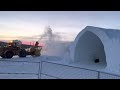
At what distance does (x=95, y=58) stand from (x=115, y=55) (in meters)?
4.35

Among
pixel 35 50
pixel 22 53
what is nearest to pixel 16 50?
pixel 22 53

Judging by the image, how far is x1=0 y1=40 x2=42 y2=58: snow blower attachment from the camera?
13751mm

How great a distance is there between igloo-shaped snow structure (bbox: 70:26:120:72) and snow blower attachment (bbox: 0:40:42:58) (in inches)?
119

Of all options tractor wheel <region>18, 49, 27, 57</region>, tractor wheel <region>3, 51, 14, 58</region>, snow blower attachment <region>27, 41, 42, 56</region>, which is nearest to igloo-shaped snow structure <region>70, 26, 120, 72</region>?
snow blower attachment <region>27, 41, 42, 56</region>

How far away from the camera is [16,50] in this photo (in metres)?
14.2

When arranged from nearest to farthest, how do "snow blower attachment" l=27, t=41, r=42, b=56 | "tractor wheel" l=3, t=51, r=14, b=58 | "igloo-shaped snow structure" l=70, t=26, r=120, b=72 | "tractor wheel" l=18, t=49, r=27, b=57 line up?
"igloo-shaped snow structure" l=70, t=26, r=120, b=72 < "tractor wheel" l=3, t=51, r=14, b=58 < "tractor wheel" l=18, t=49, r=27, b=57 < "snow blower attachment" l=27, t=41, r=42, b=56

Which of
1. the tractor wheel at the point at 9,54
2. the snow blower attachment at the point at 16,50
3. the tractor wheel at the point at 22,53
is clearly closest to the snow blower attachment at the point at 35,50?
the snow blower attachment at the point at 16,50

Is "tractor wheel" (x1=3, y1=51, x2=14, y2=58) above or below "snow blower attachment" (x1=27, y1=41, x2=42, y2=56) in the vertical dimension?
below

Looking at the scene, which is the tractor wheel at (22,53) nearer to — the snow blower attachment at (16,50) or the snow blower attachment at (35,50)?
the snow blower attachment at (16,50)

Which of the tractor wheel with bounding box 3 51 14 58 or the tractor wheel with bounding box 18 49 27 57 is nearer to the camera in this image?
the tractor wheel with bounding box 3 51 14 58

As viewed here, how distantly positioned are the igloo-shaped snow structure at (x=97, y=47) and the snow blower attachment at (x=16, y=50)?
3015 mm

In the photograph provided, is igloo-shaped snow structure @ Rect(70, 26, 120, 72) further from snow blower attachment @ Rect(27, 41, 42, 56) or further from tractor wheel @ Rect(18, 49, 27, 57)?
tractor wheel @ Rect(18, 49, 27, 57)
